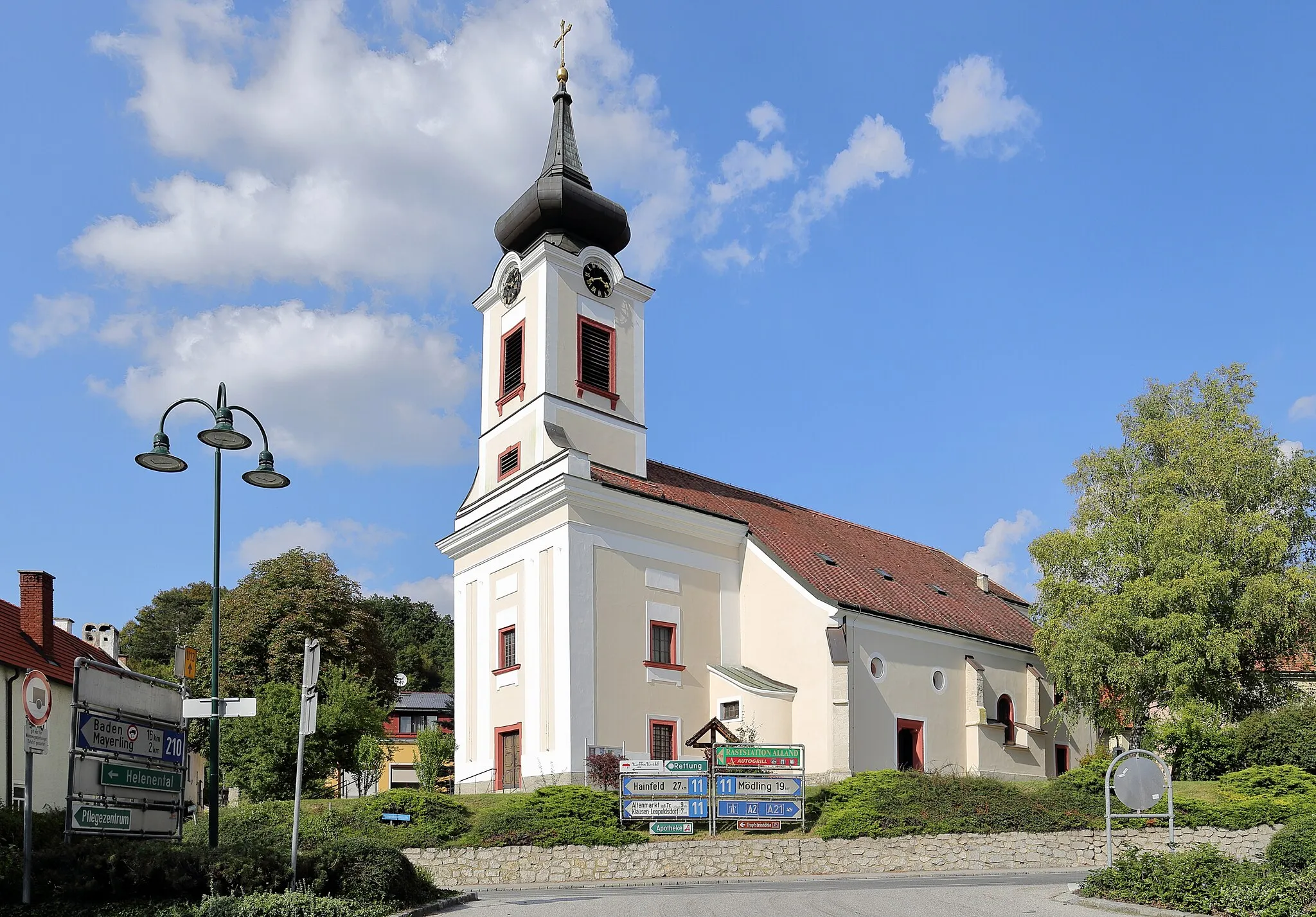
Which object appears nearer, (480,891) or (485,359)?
(480,891)

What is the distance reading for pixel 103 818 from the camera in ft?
44.6

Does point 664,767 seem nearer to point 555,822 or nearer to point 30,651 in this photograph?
point 555,822

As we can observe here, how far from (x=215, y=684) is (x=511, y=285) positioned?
20266 mm

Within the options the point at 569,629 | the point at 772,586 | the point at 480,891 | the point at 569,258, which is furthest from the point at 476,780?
the point at 569,258

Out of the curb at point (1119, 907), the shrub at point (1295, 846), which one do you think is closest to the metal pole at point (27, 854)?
the curb at point (1119, 907)

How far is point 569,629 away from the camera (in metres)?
29.3

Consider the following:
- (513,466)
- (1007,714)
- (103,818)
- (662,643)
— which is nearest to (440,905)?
(103,818)

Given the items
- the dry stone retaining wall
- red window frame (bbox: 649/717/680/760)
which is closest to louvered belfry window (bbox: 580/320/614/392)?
red window frame (bbox: 649/717/680/760)

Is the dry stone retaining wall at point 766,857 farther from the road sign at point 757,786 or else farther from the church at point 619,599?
the church at point 619,599

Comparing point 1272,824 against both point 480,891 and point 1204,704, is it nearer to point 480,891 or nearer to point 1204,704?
point 1204,704

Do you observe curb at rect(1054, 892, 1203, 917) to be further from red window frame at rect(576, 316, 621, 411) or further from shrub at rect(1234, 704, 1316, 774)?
Answer: red window frame at rect(576, 316, 621, 411)

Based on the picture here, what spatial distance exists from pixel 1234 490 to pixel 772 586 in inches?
521

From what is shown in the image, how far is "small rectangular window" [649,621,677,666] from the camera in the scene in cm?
3148

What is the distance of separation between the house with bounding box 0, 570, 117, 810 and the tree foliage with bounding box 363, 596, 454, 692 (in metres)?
54.6
